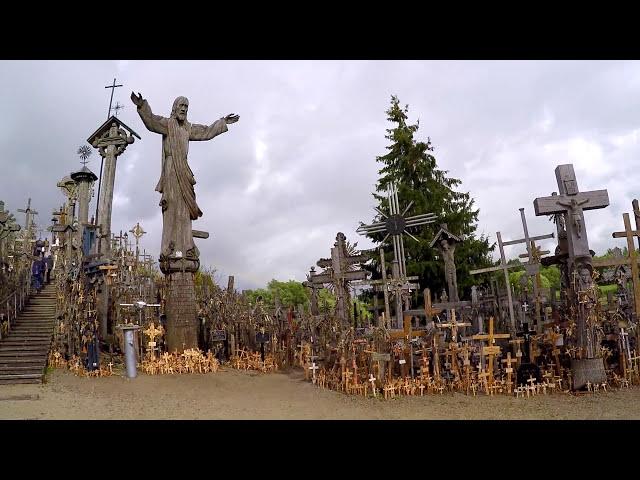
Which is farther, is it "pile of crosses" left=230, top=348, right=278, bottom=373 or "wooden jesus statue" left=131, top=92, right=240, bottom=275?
"wooden jesus statue" left=131, top=92, right=240, bottom=275

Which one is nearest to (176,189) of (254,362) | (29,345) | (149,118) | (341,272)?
(149,118)

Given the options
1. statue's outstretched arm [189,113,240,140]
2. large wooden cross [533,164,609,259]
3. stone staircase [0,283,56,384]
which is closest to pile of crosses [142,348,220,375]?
stone staircase [0,283,56,384]

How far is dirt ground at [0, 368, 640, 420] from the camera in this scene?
6.33m

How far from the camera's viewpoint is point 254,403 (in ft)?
23.0

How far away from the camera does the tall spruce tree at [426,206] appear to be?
17.9 metres

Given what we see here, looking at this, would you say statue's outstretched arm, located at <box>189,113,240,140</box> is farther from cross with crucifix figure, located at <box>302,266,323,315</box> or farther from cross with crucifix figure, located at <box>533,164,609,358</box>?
cross with crucifix figure, located at <box>533,164,609,358</box>

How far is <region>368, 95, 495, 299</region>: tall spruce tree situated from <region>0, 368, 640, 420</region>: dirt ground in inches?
394

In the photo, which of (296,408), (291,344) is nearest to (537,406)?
(296,408)

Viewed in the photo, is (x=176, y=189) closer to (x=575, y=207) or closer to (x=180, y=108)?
(x=180, y=108)

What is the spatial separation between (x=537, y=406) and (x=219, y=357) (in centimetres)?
671

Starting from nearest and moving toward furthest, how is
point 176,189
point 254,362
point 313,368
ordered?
point 313,368 < point 254,362 < point 176,189

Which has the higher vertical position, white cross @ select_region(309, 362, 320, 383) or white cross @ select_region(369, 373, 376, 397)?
white cross @ select_region(309, 362, 320, 383)

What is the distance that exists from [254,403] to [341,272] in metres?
5.58
